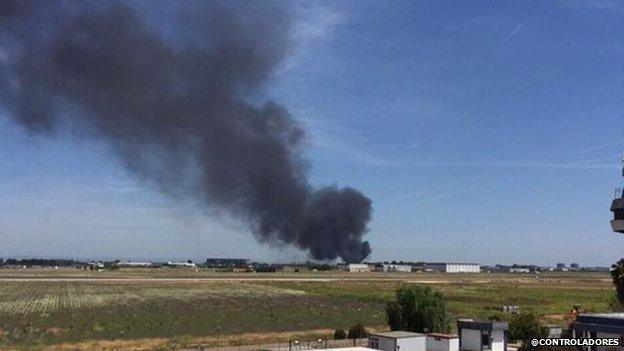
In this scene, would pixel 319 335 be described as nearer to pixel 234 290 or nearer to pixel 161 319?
pixel 161 319

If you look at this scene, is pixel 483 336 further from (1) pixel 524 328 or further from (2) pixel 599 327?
(2) pixel 599 327

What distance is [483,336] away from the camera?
53438mm

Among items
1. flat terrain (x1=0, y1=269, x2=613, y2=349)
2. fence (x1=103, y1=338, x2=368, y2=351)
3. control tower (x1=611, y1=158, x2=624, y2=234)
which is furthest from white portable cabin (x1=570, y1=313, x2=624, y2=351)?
flat terrain (x1=0, y1=269, x2=613, y2=349)

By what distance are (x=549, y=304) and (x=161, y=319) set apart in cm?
7539

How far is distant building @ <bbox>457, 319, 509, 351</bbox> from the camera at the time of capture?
2099 inches

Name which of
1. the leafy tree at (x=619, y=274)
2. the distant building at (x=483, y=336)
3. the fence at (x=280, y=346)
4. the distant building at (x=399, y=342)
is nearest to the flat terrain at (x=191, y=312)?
the fence at (x=280, y=346)

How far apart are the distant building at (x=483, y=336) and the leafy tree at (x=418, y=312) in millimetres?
15174

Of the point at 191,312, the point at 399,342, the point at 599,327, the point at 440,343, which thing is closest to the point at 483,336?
the point at 440,343

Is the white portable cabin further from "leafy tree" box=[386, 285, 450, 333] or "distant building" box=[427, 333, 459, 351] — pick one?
"leafy tree" box=[386, 285, 450, 333]

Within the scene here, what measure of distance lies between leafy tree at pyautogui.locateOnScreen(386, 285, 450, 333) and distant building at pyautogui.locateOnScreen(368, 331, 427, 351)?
16.0m

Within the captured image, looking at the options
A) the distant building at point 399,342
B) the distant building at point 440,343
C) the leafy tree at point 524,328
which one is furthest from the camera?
the leafy tree at point 524,328

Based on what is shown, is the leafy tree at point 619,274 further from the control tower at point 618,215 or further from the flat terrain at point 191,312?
the flat terrain at point 191,312

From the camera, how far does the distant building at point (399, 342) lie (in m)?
52.4

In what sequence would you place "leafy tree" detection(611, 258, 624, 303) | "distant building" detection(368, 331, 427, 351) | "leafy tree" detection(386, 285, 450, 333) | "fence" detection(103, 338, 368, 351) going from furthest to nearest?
"leafy tree" detection(386, 285, 450, 333) < "fence" detection(103, 338, 368, 351) < "distant building" detection(368, 331, 427, 351) < "leafy tree" detection(611, 258, 624, 303)
